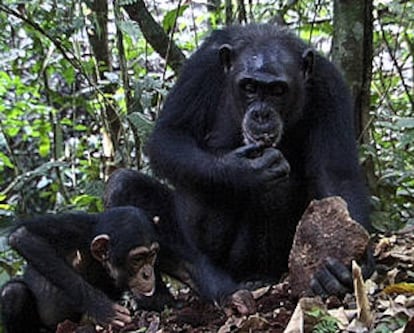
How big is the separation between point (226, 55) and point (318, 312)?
77.9 inches

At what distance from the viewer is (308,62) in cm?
498

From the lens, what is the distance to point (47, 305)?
4.84 metres

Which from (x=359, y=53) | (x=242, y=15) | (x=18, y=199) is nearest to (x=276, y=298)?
(x=359, y=53)

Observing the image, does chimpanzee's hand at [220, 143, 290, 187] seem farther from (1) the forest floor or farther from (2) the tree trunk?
(2) the tree trunk

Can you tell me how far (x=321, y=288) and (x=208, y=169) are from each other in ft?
3.59

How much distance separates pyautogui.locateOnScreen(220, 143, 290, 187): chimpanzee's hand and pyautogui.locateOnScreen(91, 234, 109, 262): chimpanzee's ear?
743mm

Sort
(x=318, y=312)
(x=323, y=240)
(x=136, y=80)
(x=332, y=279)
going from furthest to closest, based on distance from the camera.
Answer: (x=136, y=80), (x=323, y=240), (x=332, y=279), (x=318, y=312)

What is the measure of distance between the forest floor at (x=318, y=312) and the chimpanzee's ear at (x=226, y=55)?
129cm

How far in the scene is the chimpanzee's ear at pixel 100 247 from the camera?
4.77m

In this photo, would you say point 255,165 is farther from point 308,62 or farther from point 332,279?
point 332,279

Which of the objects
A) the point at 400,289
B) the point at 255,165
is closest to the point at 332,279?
the point at 400,289

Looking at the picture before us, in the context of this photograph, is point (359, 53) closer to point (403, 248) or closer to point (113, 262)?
point (403, 248)

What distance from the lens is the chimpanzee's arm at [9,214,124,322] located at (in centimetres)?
455

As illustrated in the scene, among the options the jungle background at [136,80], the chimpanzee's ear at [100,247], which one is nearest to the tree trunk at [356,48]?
the jungle background at [136,80]
